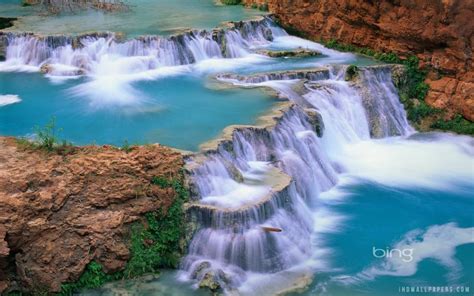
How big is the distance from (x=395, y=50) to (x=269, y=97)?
13.9ft

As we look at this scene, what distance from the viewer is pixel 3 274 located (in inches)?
286

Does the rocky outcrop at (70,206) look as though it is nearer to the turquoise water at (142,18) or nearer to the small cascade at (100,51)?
the small cascade at (100,51)

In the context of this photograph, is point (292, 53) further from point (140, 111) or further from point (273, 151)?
point (273, 151)

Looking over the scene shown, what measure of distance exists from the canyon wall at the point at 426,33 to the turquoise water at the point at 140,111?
4.23 meters

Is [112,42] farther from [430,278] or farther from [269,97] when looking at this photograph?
[430,278]

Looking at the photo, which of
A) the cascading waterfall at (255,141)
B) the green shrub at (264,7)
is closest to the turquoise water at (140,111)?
the cascading waterfall at (255,141)

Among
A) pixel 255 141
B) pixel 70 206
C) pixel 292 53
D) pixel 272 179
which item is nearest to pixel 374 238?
pixel 272 179

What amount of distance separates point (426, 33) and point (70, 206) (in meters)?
9.22

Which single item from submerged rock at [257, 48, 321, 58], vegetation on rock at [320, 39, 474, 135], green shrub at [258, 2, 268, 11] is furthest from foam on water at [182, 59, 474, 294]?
green shrub at [258, 2, 268, 11]

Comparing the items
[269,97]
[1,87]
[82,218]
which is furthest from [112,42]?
[82,218]

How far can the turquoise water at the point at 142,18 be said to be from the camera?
50.2 feet

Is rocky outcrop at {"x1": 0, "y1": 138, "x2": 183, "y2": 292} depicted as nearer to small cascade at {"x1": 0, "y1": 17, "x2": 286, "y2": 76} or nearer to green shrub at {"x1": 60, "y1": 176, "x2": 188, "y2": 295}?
green shrub at {"x1": 60, "y1": 176, "x2": 188, "y2": 295}

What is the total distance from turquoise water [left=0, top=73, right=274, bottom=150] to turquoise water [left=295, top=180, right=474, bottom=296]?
239 centimetres

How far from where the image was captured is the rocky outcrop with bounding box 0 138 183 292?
7.28 m
